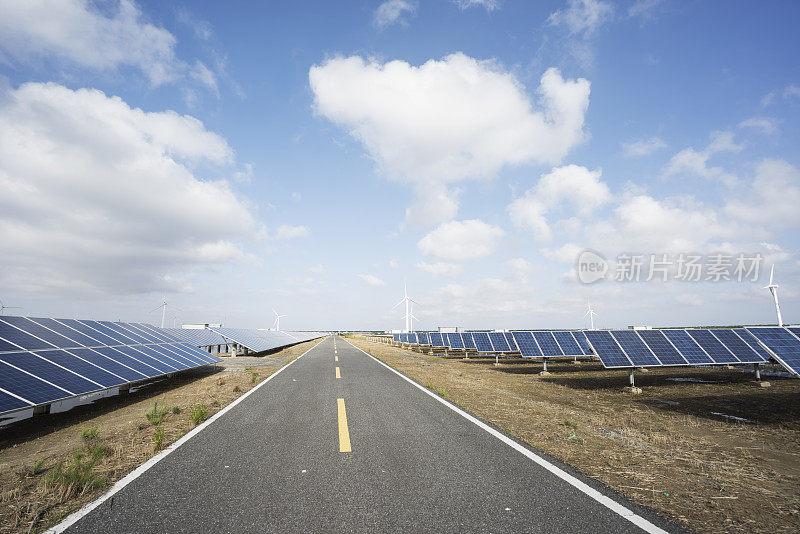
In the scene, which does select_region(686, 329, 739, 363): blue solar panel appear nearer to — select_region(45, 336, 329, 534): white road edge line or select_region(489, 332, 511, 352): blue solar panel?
select_region(489, 332, 511, 352): blue solar panel

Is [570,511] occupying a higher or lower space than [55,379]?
lower

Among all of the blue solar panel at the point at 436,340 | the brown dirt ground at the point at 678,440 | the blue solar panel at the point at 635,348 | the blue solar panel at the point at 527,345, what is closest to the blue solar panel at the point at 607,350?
the blue solar panel at the point at 635,348

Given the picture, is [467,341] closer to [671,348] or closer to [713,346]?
[671,348]

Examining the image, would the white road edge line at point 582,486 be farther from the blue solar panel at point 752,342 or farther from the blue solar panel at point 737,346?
the blue solar panel at point 752,342

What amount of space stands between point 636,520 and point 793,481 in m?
4.09

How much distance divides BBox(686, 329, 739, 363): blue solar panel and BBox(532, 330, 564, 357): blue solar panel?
288 inches

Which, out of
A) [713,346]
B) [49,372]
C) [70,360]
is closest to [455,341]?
[713,346]

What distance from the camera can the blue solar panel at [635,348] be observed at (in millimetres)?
15883

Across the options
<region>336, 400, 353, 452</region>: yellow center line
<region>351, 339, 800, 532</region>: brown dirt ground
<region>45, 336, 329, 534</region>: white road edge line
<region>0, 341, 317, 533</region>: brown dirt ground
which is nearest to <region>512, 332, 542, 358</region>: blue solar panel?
<region>351, 339, 800, 532</region>: brown dirt ground

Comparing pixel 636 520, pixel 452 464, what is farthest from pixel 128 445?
pixel 636 520

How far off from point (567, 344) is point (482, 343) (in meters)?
10.4

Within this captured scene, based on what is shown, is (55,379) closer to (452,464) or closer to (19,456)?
(19,456)

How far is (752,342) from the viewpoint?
18.7 m

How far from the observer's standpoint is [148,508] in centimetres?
434
